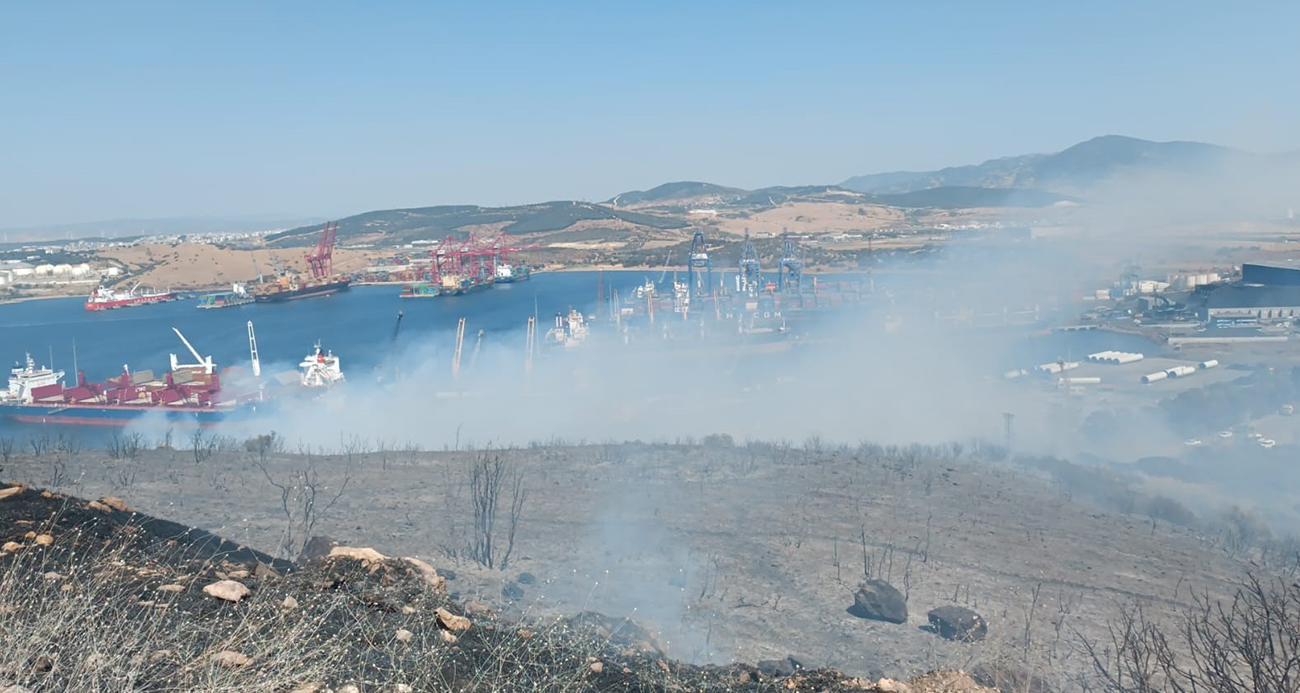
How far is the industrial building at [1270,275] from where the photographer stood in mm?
16531

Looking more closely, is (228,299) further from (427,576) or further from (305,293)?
(427,576)

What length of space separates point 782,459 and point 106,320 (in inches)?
1108

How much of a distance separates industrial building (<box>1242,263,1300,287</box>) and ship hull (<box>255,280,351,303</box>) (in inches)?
1160

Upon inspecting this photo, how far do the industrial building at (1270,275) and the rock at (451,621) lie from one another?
18943 millimetres

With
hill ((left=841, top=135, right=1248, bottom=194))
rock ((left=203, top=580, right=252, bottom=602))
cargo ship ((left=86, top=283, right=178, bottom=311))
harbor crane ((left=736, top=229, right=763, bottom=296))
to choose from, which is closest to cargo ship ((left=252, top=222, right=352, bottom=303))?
cargo ship ((left=86, top=283, right=178, bottom=311))

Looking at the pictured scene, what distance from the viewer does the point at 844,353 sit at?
60.3 feet

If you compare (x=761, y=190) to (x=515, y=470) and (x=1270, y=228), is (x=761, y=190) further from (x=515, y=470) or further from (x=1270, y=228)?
(x=515, y=470)

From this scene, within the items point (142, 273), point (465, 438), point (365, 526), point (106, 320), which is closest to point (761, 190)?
point (142, 273)

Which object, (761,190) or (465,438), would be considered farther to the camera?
(761,190)

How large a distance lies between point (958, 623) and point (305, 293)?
3326 cm

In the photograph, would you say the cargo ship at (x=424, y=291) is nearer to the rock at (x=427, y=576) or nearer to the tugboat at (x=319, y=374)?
the tugboat at (x=319, y=374)

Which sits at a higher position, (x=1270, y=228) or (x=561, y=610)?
(x=1270, y=228)

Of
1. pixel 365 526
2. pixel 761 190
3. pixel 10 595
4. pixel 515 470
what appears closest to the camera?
pixel 10 595

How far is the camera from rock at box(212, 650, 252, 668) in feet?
5.09
